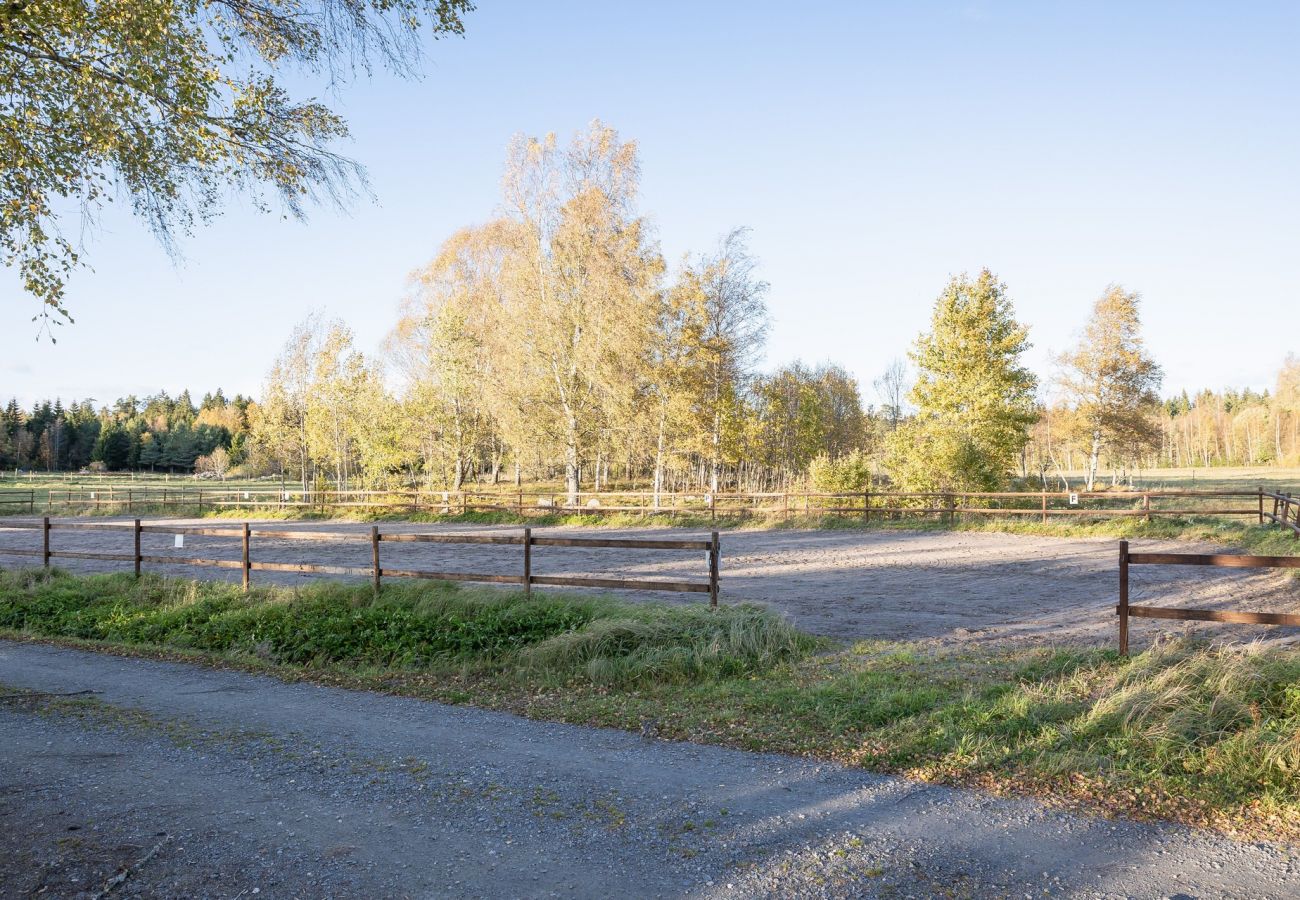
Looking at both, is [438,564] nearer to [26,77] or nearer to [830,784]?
[26,77]

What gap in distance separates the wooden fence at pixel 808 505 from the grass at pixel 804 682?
12802 millimetres

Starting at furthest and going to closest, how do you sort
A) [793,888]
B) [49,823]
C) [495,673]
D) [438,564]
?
[438,564], [495,673], [49,823], [793,888]

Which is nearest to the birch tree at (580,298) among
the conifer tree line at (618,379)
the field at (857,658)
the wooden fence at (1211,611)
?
the conifer tree line at (618,379)

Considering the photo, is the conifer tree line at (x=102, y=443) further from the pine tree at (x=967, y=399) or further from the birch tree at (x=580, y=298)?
the pine tree at (x=967, y=399)

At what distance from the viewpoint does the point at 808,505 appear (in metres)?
26.0

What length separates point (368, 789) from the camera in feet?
15.6

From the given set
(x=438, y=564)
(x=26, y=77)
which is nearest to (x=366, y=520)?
(x=438, y=564)

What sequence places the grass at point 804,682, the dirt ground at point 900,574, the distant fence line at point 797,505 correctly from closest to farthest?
the grass at point 804,682, the dirt ground at point 900,574, the distant fence line at point 797,505

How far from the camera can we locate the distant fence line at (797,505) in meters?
21.6

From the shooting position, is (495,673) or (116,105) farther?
(495,673)

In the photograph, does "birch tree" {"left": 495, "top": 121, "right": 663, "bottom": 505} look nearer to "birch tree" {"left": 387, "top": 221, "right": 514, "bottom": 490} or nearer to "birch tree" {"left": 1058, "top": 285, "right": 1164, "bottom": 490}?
"birch tree" {"left": 387, "top": 221, "right": 514, "bottom": 490}

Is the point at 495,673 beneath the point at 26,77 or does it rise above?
beneath

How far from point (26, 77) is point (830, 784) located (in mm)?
7797

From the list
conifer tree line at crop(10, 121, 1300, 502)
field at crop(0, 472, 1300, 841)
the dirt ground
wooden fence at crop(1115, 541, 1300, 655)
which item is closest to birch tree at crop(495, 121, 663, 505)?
conifer tree line at crop(10, 121, 1300, 502)
